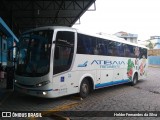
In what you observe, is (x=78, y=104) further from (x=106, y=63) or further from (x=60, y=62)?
(x=106, y=63)

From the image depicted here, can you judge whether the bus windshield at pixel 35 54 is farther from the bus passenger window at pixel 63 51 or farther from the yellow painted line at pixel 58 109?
the yellow painted line at pixel 58 109

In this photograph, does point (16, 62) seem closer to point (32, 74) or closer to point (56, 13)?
point (32, 74)

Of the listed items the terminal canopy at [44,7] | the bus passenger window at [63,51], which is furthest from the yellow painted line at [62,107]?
the terminal canopy at [44,7]

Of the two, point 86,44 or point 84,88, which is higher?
point 86,44

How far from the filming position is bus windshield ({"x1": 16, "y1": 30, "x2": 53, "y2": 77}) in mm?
8055

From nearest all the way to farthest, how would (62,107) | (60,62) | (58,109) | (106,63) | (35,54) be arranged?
(58,109) < (62,107) < (35,54) < (60,62) < (106,63)

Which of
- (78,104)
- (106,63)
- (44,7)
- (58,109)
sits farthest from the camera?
(44,7)

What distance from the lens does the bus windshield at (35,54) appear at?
8.05 m

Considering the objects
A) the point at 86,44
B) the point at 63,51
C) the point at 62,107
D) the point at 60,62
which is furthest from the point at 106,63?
the point at 62,107

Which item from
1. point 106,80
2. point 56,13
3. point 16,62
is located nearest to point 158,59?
point 56,13

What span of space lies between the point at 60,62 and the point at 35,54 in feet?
3.09

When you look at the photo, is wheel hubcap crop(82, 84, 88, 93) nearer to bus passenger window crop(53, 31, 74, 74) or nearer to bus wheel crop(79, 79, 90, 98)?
bus wheel crop(79, 79, 90, 98)

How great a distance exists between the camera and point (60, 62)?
→ 8.37m

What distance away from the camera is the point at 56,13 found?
2098cm
